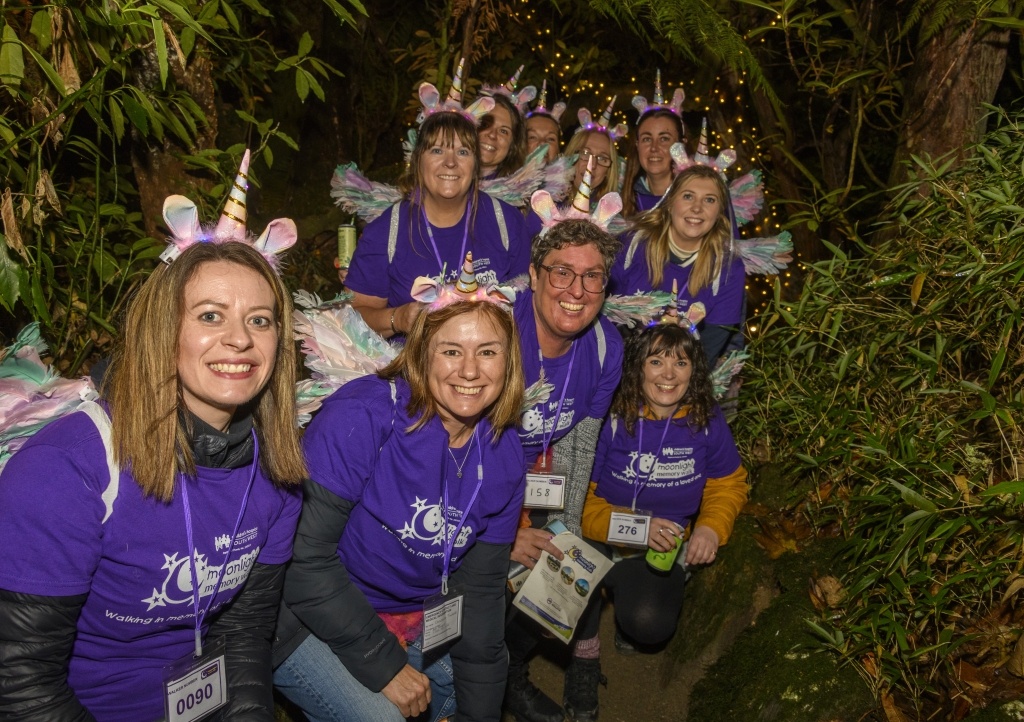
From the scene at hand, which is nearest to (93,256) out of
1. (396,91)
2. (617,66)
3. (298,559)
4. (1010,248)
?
(298,559)

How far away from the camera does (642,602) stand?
3.55m

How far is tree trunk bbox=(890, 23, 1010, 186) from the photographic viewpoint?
3.95 meters

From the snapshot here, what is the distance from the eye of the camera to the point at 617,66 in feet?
22.5

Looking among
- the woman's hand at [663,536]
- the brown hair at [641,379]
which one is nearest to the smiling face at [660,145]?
the brown hair at [641,379]

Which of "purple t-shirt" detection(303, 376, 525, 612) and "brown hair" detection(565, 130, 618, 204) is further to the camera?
"brown hair" detection(565, 130, 618, 204)

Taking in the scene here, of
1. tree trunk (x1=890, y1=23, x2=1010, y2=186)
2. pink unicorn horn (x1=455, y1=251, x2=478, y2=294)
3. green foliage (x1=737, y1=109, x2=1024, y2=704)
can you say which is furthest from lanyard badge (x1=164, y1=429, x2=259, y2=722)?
tree trunk (x1=890, y1=23, x2=1010, y2=186)

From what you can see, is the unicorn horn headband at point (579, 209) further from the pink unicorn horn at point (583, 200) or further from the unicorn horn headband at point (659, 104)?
the unicorn horn headband at point (659, 104)

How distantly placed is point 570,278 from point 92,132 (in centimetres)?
237

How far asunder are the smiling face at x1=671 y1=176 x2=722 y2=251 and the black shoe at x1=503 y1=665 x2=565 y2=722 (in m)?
2.05

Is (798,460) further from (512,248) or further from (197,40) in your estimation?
(197,40)

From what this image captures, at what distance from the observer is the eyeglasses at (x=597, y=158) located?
4414 millimetres

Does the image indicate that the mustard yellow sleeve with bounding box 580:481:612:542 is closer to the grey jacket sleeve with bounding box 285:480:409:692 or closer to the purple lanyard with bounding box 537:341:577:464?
the purple lanyard with bounding box 537:341:577:464

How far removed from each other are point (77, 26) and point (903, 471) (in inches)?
121

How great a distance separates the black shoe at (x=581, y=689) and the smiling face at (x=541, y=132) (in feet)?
8.59
